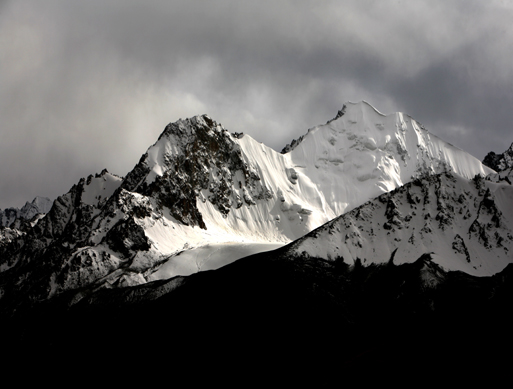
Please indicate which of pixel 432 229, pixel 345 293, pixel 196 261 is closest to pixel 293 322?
pixel 345 293

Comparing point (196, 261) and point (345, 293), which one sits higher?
point (196, 261)

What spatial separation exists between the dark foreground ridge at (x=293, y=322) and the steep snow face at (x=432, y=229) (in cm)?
802

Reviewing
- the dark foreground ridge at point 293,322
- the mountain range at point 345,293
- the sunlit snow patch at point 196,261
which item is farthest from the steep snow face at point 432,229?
the sunlit snow patch at point 196,261

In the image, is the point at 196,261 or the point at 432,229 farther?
the point at 196,261

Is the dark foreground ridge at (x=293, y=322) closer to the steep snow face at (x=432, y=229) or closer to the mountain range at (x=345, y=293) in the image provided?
the mountain range at (x=345, y=293)

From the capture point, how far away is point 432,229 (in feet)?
470

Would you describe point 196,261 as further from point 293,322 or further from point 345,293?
point 293,322

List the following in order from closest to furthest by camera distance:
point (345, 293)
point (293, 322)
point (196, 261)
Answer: point (293, 322), point (345, 293), point (196, 261)

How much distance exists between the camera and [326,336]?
98.9m

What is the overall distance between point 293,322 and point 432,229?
6329cm

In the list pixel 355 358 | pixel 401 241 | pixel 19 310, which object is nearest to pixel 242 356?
pixel 355 358

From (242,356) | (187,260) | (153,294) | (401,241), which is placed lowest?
(242,356)

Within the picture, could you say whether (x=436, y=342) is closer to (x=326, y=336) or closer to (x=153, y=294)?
(x=326, y=336)

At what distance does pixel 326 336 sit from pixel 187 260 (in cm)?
9420
